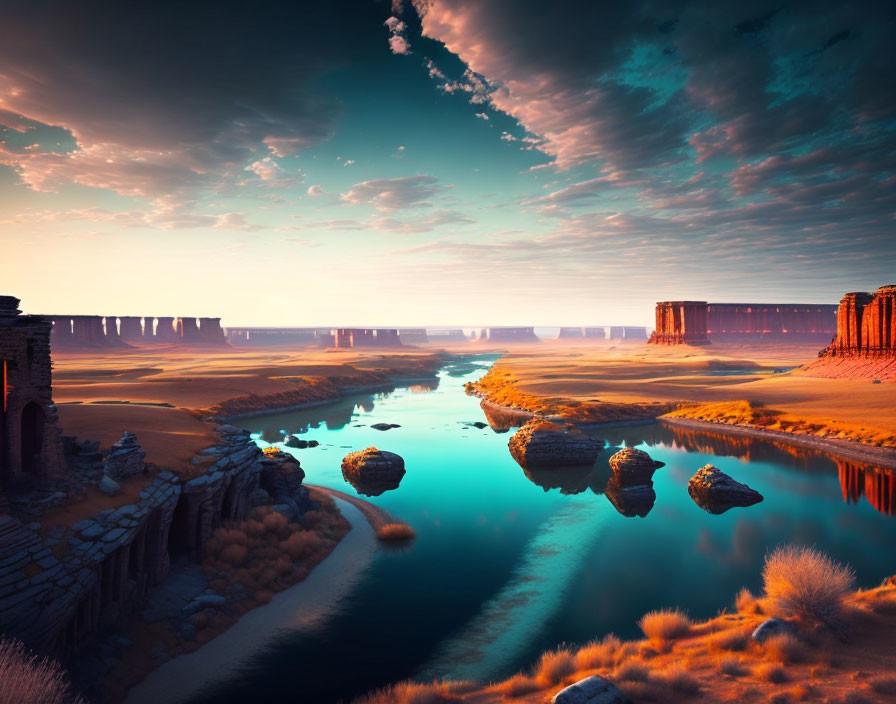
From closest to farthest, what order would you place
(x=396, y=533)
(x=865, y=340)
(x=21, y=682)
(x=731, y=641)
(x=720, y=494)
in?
(x=21, y=682), (x=731, y=641), (x=396, y=533), (x=720, y=494), (x=865, y=340)

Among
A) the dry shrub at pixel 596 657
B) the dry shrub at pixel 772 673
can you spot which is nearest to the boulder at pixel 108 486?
the dry shrub at pixel 596 657

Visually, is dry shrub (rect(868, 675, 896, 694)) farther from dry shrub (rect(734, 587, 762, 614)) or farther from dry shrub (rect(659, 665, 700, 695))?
dry shrub (rect(734, 587, 762, 614))

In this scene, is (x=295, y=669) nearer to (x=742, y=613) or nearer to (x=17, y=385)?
(x=17, y=385)

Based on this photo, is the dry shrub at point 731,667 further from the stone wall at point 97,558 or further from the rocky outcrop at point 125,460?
the rocky outcrop at point 125,460

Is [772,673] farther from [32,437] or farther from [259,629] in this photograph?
[32,437]

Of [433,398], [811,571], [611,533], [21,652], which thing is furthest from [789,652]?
[433,398]

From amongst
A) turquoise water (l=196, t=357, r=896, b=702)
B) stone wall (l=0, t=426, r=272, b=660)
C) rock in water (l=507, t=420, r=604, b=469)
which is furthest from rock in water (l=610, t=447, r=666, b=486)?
stone wall (l=0, t=426, r=272, b=660)

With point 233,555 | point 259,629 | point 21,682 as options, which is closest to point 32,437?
point 233,555
